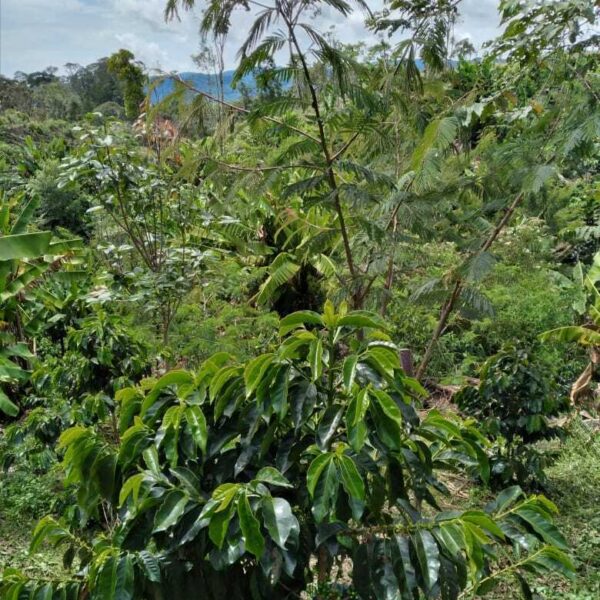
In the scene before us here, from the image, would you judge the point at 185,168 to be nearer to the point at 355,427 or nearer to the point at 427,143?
the point at 427,143

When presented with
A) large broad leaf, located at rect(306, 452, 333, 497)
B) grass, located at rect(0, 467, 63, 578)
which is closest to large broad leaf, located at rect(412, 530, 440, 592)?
large broad leaf, located at rect(306, 452, 333, 497)

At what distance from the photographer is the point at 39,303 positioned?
4359mm

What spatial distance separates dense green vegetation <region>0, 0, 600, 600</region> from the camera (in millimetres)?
1729

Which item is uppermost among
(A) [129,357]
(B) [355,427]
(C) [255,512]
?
(B) [355,427]

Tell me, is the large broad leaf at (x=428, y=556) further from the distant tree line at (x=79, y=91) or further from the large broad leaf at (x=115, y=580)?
the distant tree line at (x=79, y=91)

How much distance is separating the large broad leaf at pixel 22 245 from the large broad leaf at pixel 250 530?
1.49 meters

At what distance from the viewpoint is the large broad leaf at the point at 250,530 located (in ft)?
4.85

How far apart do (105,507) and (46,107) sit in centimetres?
2956

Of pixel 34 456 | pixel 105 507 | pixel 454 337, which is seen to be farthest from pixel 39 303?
pixel 454 337

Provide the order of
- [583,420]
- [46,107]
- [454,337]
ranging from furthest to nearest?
[46,107], [454,337], [583,420]

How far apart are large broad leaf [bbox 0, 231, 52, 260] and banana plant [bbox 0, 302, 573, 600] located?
0.82m

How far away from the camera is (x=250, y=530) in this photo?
4.88 feet

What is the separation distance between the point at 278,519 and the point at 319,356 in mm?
436

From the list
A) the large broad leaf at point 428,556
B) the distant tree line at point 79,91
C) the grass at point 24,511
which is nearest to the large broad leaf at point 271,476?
the large broad leaf at point 428,556
